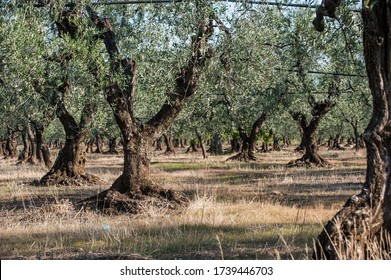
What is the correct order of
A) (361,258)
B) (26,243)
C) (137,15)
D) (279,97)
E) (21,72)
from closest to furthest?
1. (361,258)
2. (26,243)
3. (21,72)
4. (137,15)
5. (279,97)

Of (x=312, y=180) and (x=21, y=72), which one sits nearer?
(x=21, y=72)

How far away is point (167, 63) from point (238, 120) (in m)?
24.7

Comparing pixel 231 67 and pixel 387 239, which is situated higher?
pixel 231 67

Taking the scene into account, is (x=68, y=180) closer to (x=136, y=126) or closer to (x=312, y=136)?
(x=136, y=126)

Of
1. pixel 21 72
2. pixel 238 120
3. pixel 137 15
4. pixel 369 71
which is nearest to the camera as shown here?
pixel 369 71

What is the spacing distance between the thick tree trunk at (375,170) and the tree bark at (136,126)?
6.47 metres

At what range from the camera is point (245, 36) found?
12.6 m

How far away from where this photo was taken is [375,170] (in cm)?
627

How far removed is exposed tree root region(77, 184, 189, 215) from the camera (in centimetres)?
1302

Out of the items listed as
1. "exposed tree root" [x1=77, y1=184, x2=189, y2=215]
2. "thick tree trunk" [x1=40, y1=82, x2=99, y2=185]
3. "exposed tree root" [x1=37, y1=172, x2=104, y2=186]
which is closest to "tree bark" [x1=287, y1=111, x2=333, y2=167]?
"exposed tree root" [x1=37, y1=172, x2=104, y2=186]

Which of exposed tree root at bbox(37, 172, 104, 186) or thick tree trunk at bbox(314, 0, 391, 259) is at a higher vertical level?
thick tree trunk at bbox(314, 0, 391, 259)

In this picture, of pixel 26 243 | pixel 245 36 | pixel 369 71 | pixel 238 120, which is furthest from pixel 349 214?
pixel 238 120

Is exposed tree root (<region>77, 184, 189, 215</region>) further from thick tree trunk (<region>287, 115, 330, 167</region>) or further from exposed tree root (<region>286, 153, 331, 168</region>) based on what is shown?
thick tree trunk (<region>287, 115, 330, 167</region>)

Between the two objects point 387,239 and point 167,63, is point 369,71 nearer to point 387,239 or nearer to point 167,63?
point 387,239
